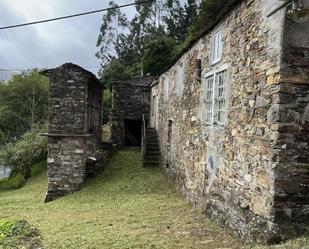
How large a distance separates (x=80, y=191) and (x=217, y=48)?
755 centimetres

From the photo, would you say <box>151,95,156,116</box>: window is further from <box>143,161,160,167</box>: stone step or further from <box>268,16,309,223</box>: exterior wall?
<box>268,16,309,223</box>: exterior wall

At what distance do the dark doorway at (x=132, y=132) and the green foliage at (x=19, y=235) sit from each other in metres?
13.0

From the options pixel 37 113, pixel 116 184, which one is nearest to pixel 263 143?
pixel 116 184

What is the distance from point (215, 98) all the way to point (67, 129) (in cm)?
714

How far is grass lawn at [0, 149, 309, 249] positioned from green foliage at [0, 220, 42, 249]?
0.19 m

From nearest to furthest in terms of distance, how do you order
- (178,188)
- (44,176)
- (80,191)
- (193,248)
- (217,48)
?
1. (193,248)
2. (217,48)
3. (178,188)
4. (80,191)
5. (44,176)

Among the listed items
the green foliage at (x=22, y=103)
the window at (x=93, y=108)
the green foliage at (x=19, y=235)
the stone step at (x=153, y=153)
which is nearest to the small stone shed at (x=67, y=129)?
the window at (x=93, y=108)

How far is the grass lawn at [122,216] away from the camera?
631 cm

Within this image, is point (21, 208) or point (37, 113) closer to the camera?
point (21, 208)

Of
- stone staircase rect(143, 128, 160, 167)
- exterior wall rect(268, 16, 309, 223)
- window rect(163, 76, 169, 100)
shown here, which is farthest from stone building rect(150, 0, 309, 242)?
stone staircase rect(143, 128, 160, 167)

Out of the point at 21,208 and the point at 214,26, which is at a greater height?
the point at 214,26

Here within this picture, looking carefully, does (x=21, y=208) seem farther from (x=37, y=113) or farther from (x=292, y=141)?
(x=37, y=113)

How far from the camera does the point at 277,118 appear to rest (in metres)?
4.81

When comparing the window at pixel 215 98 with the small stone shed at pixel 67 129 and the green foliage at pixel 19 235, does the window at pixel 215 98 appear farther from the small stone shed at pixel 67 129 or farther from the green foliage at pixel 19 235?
the small stone shed at pixel 67 129
